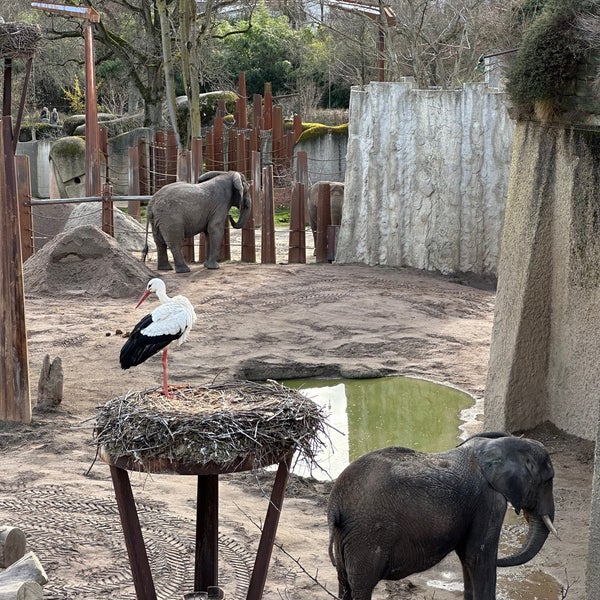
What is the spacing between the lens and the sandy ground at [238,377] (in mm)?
5570

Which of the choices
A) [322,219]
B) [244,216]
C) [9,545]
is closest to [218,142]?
[322,219]

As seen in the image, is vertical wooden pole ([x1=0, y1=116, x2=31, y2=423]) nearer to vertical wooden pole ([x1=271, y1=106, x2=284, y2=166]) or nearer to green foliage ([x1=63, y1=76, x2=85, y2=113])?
vertical wooden pole ([x1=271, y1=106, x2=284, y2=166])

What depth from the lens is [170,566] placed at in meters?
5.56

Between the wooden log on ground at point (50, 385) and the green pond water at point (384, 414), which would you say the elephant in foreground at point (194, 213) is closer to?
the green pond water at point (384, 414)

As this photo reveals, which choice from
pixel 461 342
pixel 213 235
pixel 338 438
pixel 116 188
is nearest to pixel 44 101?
pixel 116 188

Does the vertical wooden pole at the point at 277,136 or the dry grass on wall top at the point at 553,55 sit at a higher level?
the dry grass on wall top at the point at 553,55

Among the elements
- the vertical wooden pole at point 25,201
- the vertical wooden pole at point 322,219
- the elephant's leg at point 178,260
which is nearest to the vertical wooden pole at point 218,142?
the vertical wooden pole at point 322,219

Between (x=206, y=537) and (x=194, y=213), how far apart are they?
1017 cm

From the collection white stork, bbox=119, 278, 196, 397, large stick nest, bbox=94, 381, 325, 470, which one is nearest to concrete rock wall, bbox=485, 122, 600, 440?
white stork, bbox=119, 278, 196, 397

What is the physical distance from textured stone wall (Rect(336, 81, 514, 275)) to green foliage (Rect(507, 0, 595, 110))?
6732 mm

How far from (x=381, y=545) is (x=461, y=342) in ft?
22.0

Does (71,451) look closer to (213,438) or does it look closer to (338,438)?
(338,438)

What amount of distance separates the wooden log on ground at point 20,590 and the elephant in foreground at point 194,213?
33.9 feet

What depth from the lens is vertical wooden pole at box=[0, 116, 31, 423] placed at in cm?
761
